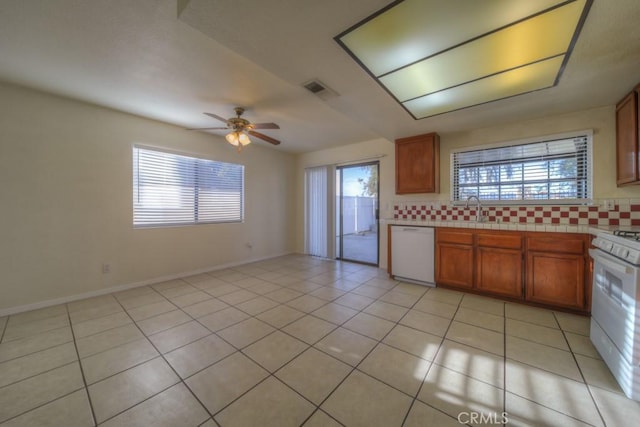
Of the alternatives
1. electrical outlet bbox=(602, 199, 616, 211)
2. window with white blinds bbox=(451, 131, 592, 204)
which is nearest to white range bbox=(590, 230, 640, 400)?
electrical outlet bbox=(602, 199, 616, 211)

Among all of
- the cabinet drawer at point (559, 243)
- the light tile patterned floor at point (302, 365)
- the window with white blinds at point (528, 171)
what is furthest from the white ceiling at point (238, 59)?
the light tile patterned floor at point (302, 365)

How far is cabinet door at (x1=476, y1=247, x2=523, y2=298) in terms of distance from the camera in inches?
106

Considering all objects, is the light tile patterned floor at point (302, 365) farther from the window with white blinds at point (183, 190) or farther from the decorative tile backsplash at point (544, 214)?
the window with white blinds at point (183, 190)

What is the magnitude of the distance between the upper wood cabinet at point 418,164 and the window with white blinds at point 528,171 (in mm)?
303

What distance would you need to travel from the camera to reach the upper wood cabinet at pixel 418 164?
3339 mm

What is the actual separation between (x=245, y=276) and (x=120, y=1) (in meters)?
3.34

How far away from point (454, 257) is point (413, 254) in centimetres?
53

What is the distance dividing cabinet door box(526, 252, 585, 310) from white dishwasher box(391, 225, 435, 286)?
1038 mm

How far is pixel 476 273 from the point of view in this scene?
115 inches

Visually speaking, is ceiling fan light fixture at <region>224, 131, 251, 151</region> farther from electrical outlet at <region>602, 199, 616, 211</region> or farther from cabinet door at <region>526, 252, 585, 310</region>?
electrical outlet at <region>602, 199, 616, 211</region>

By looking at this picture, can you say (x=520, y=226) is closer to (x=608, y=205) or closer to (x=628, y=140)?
(x=608, y=205)

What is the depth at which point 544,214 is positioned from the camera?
2.71 m

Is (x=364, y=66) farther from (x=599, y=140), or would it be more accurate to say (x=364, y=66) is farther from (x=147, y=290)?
(x=147, y=290)

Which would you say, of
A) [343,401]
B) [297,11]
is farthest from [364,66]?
[343,401]
